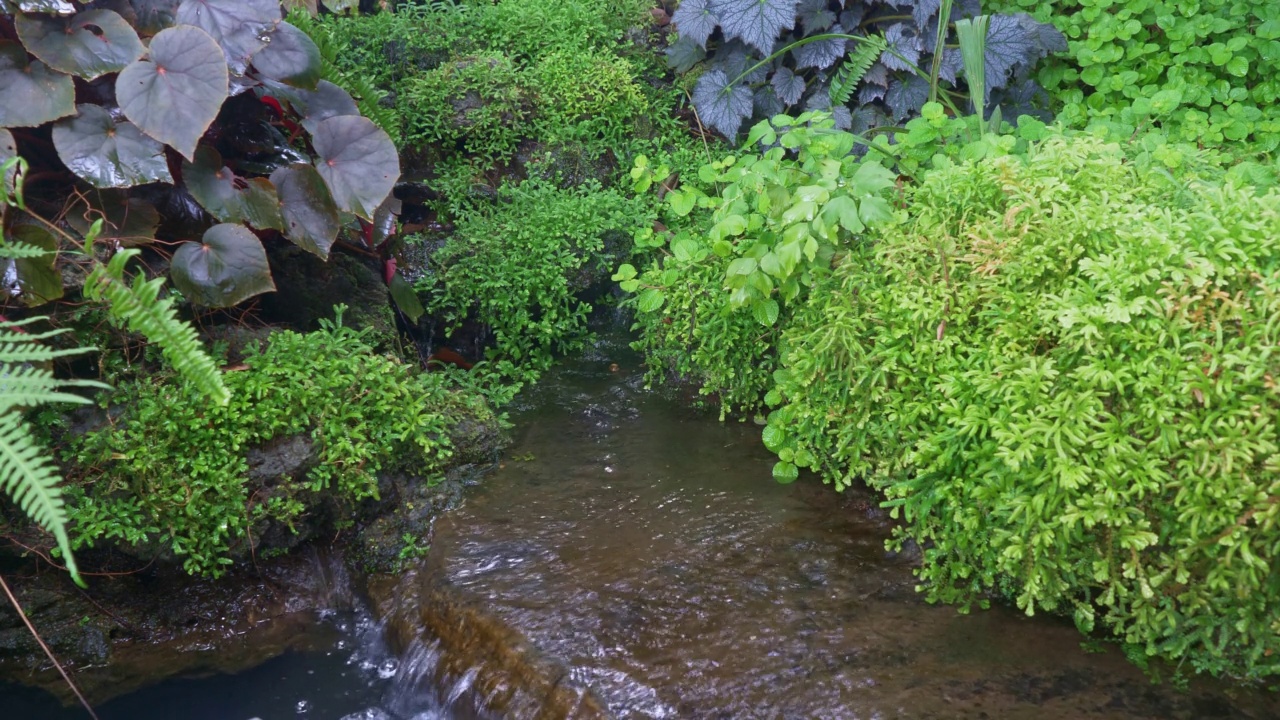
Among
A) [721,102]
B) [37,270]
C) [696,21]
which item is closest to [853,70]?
[721,102]

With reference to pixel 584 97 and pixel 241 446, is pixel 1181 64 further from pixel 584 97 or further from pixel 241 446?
pixel 241 446

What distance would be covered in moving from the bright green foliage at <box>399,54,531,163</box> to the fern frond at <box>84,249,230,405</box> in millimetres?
2756

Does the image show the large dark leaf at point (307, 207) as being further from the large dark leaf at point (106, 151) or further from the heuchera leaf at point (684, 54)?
the heuchera leaf at point (684, 54)

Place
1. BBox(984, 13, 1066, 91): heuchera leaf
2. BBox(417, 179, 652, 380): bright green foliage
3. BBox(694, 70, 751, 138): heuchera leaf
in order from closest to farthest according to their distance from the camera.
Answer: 1. BBox(417, 179, 652, 380): bright green foliage
2. BBox(984, 13, 1066, 91): heuchera leaf
3. BBox(694, 70, 751, 138): heuchera leaf

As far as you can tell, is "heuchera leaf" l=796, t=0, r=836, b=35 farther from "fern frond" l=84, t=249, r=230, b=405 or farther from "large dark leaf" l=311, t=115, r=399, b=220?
"fern frond" l=84, t=249, r=230, b=405

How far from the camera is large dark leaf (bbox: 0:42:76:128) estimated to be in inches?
109

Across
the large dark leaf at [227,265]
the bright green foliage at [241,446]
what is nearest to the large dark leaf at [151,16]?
the large dark leaf at [227,265]

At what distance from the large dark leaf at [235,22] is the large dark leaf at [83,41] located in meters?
0.24

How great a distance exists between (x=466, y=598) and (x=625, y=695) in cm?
71

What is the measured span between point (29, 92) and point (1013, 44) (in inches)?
169

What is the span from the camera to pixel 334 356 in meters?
3.26

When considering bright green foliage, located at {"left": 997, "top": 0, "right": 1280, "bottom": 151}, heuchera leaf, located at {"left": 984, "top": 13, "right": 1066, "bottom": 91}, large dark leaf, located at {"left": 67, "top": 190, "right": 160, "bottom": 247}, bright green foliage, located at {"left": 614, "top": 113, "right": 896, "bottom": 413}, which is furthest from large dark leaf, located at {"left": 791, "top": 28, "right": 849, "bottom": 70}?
large dark leaf, located at {"left": 67, "top": 190, "right": 160, "bottom": 247}

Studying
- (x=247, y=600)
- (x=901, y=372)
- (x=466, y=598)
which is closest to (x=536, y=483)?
(x=466, y=598)

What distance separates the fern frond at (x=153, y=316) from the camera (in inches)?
82.2
